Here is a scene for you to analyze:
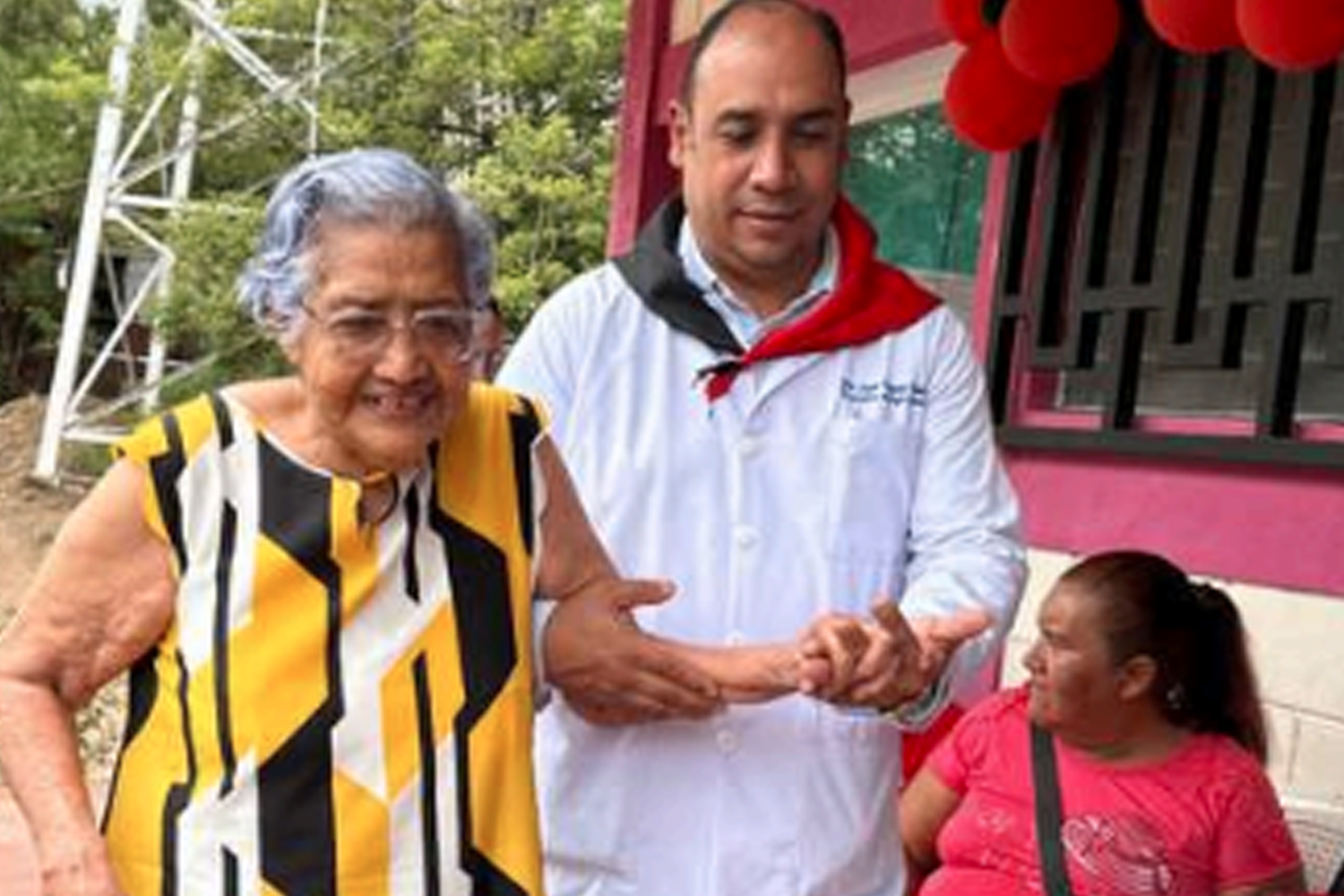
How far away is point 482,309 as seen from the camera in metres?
1.87

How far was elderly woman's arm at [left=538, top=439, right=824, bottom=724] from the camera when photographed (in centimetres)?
194

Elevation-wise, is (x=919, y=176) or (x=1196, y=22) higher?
(x=1196, y=22)

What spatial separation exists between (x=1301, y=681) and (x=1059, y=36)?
1.52 m

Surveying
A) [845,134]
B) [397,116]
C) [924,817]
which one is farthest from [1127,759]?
[397,116]

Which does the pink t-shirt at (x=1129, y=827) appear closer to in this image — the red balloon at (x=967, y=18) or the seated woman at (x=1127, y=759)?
the seated woman at (x=1127, y=759)

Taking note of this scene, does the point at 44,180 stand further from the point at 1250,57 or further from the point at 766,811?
the point at 766,811

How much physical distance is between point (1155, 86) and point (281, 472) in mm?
3352

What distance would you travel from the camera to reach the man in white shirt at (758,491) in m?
2.03

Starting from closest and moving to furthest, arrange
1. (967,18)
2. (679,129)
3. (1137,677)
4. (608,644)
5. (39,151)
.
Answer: (608,644), (679,129), (1137,677), (967,18), (39,151)

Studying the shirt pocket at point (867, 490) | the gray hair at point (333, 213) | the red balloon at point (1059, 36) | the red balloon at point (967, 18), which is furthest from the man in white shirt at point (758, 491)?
the red balloon at point (967, 18)

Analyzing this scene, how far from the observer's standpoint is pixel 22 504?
55.4ft

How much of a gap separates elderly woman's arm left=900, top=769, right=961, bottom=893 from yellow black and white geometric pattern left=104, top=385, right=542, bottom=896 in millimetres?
1530

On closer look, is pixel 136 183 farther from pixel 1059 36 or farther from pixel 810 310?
pixel 810 310

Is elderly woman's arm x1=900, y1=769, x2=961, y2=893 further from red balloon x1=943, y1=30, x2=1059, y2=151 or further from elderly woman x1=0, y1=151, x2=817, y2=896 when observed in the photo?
red balloon x1=943, y1=30, x2=1059, y2=151
